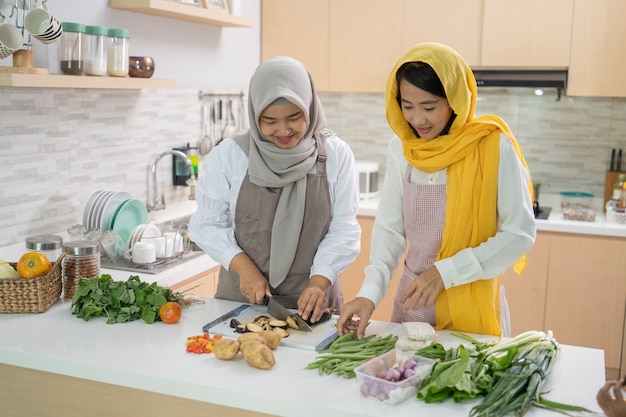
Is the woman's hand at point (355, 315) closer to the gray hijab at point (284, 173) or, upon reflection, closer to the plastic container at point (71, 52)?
the gray hijab at point (284, 173)

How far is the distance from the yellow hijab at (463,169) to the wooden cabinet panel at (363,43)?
2.25 metres

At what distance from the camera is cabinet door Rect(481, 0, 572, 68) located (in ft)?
12.9

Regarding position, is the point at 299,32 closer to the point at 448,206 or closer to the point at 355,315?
the point at 448,206

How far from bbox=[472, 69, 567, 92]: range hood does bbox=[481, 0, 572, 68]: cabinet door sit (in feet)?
0.14

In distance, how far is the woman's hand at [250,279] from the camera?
2215mm

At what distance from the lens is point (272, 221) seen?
7.83 ft

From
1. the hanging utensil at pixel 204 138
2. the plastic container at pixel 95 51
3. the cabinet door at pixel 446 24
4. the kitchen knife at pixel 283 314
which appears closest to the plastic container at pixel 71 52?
the plastic container at pixel 95 51

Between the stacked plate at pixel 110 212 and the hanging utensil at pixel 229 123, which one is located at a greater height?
the hanging utensil at pixel 229 123

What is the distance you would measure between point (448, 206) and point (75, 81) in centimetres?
154

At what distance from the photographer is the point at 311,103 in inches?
94.0

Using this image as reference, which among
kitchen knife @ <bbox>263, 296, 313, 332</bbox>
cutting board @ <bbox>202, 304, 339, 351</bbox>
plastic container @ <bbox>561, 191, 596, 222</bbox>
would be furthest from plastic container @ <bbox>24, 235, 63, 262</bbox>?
plastic container @ <bbox>561, 191, 596, 222</bbox>

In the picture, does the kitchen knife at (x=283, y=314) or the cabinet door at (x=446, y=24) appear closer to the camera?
the kitchen knife at (x=283, y=314)

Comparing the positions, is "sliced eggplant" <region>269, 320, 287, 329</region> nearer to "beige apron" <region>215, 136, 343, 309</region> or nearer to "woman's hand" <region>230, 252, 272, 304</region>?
"woman's hand" <region>230, 252, 272, 304</region>

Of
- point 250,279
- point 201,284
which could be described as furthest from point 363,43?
point 250,279
